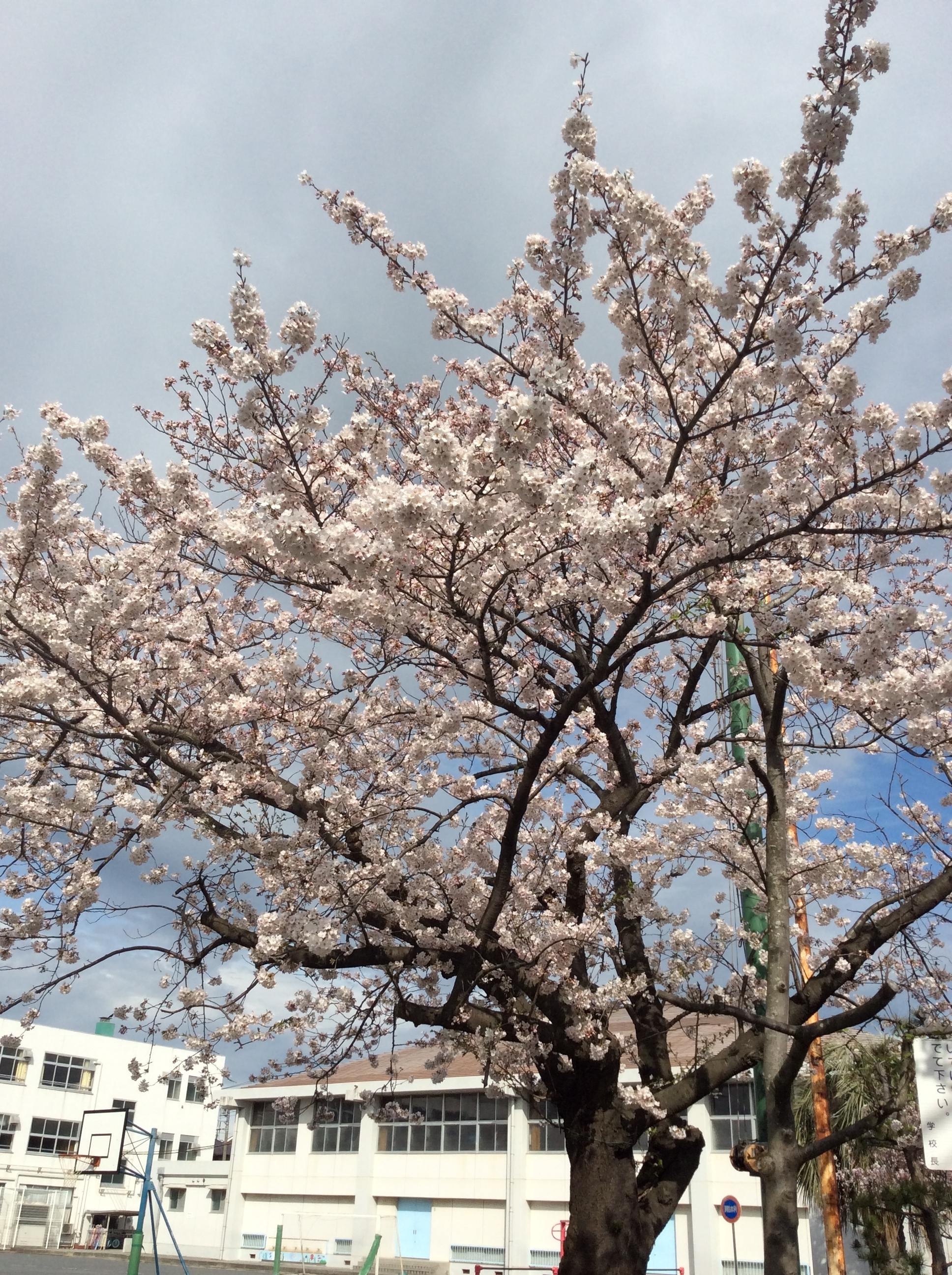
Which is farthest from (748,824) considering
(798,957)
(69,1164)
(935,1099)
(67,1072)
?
(67,1072)

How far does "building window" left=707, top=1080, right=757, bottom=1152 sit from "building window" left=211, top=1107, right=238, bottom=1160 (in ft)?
60.2

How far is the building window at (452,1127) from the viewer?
80.4 ft

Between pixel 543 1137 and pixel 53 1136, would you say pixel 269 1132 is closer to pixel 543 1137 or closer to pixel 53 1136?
pixel 543 1137

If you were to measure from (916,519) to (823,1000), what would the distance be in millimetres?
3198

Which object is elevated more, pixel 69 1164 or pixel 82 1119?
pixel 82 1119

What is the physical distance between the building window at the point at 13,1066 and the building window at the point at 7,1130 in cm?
124

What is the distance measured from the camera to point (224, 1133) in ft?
144

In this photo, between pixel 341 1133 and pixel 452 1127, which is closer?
pixel 452 1127

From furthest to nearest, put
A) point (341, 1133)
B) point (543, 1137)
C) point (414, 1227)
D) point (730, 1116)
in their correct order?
point (341, 1133)
point (414, 1227)
point (543, 1137)
point (730, 1116)

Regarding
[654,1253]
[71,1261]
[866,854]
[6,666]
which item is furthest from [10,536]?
[71,1261]

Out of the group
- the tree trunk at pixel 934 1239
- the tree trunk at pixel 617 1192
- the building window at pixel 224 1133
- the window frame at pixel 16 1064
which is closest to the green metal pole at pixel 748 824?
the tree trunk at pixel 617 1192

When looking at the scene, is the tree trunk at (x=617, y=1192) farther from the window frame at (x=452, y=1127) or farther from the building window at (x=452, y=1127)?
the window frame at (x=452, y=1127)

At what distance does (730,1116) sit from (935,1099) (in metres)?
16.9

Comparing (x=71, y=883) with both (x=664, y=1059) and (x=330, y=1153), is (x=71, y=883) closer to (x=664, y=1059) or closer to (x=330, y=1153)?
(x=664, y=1059)
